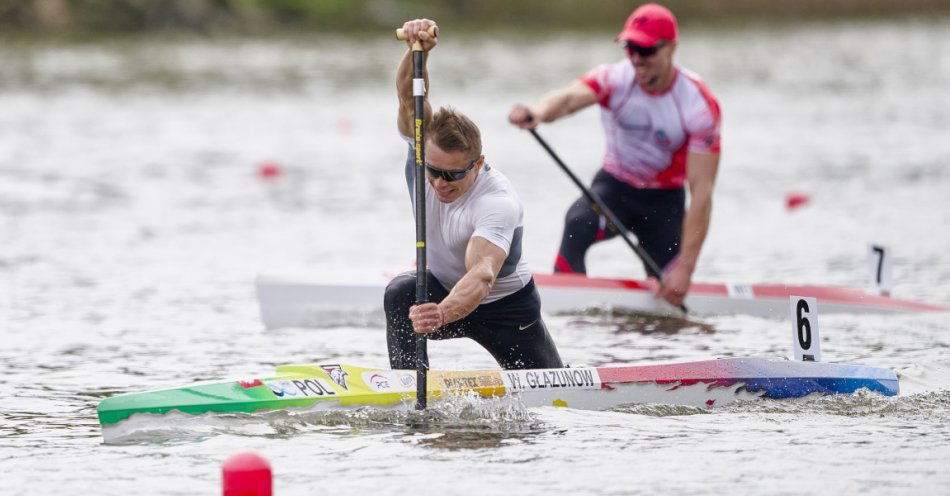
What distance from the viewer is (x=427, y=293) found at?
7.24 metres

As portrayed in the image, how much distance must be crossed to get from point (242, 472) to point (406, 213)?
11605 mm

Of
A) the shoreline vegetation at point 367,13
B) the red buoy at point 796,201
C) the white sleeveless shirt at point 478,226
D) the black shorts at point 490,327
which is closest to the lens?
the white sleeveless shirt at point 478,226

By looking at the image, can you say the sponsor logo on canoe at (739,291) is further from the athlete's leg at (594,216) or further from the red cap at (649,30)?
the red cap at (649,30)

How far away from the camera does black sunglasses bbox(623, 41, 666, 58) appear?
973 cm

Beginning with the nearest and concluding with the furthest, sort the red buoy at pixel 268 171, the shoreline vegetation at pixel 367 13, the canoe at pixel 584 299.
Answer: the canoe at pixel 584 299 → the red buoy at pixel 268 171 → the shoreline vegetation at pixel 367 13

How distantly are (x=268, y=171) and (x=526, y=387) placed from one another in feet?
44.3

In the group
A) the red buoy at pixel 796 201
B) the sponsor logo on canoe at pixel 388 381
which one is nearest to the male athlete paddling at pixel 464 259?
the sponsor logo on canoe at pixel 388 381

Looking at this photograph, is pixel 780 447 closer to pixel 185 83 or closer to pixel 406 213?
pixel 406 213

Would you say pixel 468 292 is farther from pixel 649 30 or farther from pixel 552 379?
pixel 649 30

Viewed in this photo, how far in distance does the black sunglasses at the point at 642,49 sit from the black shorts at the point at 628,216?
101 centimetres

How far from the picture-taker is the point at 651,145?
1016 centimetres

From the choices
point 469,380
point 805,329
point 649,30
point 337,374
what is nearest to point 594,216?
point 649,30

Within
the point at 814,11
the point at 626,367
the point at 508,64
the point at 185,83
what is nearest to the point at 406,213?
the point at 626,367

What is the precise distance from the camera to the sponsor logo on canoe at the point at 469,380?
23.9 ft
